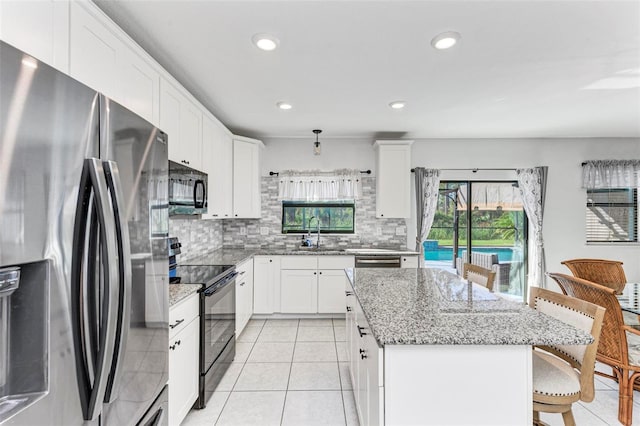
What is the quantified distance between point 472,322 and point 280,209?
11.5ft

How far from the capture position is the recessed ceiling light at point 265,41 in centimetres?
192

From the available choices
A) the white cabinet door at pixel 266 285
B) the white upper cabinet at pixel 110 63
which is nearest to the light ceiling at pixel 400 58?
the white upper cabinet at pixel 110 63

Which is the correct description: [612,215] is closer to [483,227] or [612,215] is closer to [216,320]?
[483,227]

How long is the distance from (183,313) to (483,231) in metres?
4.36

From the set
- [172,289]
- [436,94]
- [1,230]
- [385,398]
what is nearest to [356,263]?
[436,94]

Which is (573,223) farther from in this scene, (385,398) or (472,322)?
(385,398)

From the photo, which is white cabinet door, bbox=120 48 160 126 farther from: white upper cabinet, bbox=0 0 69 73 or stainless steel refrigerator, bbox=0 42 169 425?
stainless steel refrigerator, bbox=0 42 169 425

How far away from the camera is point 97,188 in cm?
84

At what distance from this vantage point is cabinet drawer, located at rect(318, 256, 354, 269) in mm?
3920

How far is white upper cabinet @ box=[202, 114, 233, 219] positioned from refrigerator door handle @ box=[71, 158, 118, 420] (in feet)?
7.37

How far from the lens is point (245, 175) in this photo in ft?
13.4

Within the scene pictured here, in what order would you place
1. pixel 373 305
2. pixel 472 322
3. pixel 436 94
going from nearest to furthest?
pixel 472 322, pixel 373 305, pixel 436 94

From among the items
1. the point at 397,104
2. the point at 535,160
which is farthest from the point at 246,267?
the point at 535,160

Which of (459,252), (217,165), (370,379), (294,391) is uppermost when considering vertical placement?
(217,165)
